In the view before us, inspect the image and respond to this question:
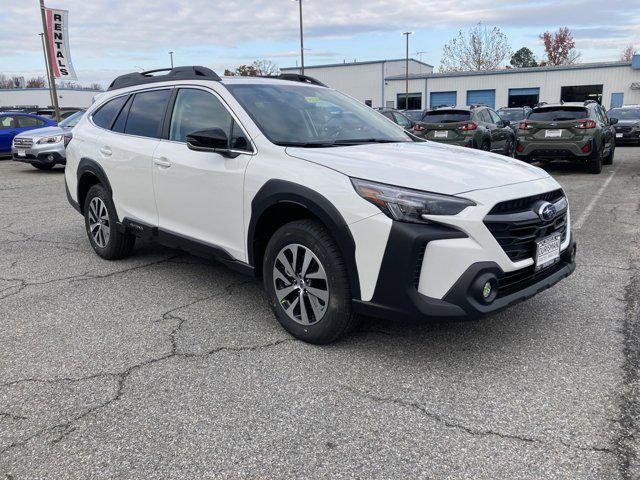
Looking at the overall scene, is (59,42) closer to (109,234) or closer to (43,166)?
(43,166)

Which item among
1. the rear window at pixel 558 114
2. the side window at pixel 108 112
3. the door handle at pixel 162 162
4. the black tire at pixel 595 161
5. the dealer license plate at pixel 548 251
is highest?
the side window at pixel 108 112

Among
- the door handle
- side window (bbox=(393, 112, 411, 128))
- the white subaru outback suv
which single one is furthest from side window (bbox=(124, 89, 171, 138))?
side window (bbox=(393, 112, 411, 128))

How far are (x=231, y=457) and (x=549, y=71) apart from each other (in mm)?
48938

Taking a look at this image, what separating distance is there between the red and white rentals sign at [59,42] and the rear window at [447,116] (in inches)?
545

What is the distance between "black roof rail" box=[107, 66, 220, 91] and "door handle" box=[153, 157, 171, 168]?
714 millimetres

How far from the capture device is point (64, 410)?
2.88 m

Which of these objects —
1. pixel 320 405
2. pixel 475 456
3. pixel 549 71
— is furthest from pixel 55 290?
pixel 549 71

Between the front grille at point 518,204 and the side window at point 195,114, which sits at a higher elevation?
the side window at point 195,114

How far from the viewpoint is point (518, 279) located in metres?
3.26

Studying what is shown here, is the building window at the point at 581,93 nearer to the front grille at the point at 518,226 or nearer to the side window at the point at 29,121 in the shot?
the side window at the point at 29,121

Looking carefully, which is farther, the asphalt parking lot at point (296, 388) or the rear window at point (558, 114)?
the rear window at point (558, 114)

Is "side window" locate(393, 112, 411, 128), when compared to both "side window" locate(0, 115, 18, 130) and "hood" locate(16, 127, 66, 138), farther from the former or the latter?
"side window" locate(0, 115, 18, 130)

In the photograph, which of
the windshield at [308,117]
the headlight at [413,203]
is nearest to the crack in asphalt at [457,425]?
the headlight at [413,203]

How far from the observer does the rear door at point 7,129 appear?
653 inches
